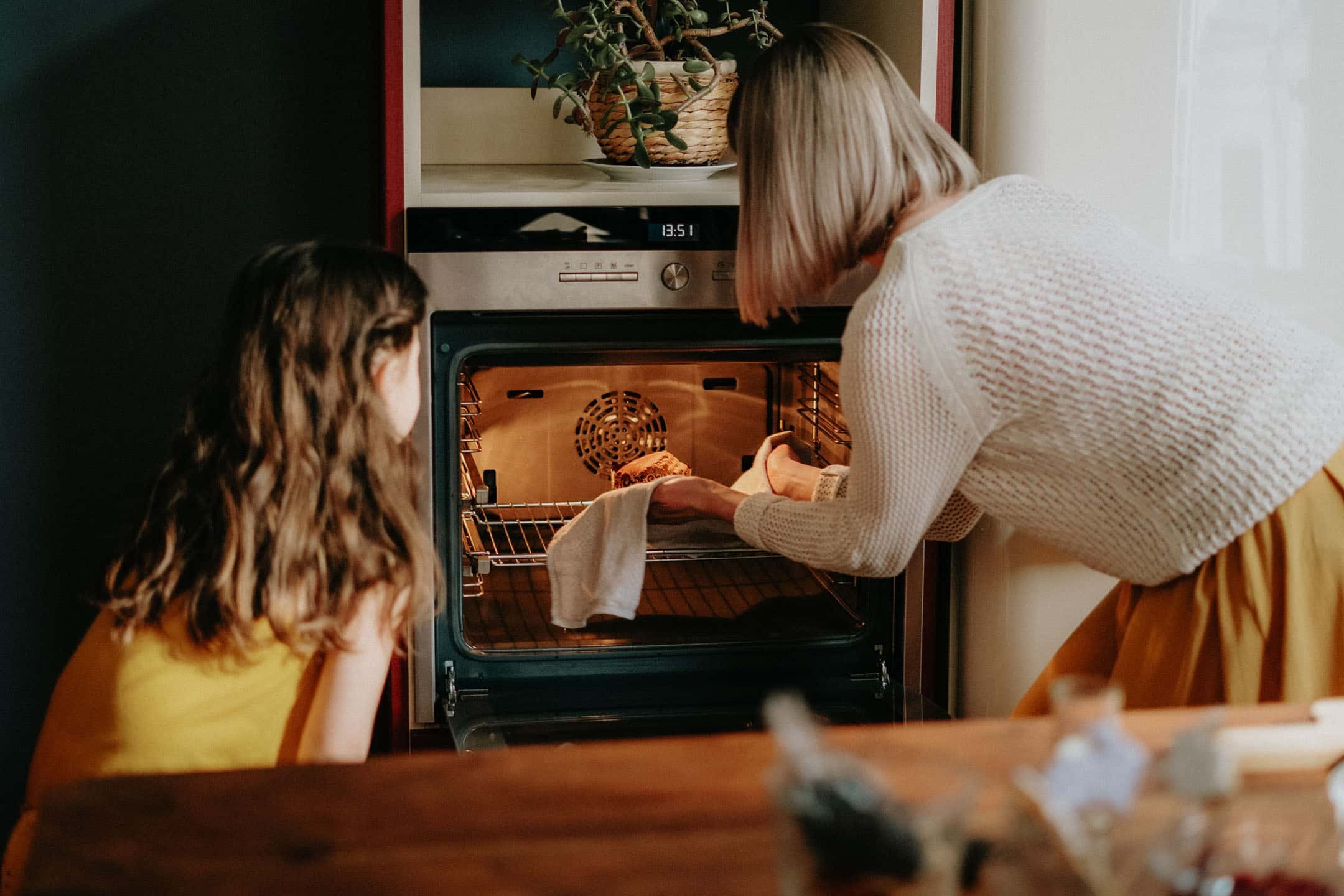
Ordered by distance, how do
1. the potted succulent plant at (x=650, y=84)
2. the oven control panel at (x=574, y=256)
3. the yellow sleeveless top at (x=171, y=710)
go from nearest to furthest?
1. the yellow sleeveless top at (x=171, y=710)
2. the oven control panel at (x=574, y=256)
3. the potted succulent plant at (x=650, y=84)

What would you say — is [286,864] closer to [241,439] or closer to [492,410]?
[241,439]

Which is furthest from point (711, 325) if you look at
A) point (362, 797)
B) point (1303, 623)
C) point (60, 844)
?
point (60, 844)

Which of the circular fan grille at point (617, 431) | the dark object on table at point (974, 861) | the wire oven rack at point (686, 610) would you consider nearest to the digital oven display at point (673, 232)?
the circular fan grille at point (617, 431)

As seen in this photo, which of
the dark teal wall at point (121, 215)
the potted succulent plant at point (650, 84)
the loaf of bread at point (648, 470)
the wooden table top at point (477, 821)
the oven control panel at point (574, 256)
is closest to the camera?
the wooden table top at point (477, 821)

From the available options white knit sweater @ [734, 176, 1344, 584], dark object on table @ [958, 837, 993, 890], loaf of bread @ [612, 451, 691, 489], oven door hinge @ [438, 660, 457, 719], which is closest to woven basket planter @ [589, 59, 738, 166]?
loaf of bread @ [612, 451, 691, 489]

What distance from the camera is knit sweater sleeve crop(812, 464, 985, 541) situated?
1.67 metres

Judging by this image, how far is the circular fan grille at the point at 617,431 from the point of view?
1.86 meters

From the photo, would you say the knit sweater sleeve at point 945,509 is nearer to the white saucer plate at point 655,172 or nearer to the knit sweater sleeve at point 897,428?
the knit sweater sleeve at point 897,428

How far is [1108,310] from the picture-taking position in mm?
1271

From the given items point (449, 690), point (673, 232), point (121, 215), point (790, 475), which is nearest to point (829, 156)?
point (673, 232)

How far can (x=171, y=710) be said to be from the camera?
113 cm

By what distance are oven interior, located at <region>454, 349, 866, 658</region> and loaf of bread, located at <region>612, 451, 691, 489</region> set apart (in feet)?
0.12

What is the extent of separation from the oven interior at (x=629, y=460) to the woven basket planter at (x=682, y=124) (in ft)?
0.95

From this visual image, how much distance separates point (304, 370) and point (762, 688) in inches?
34.4
